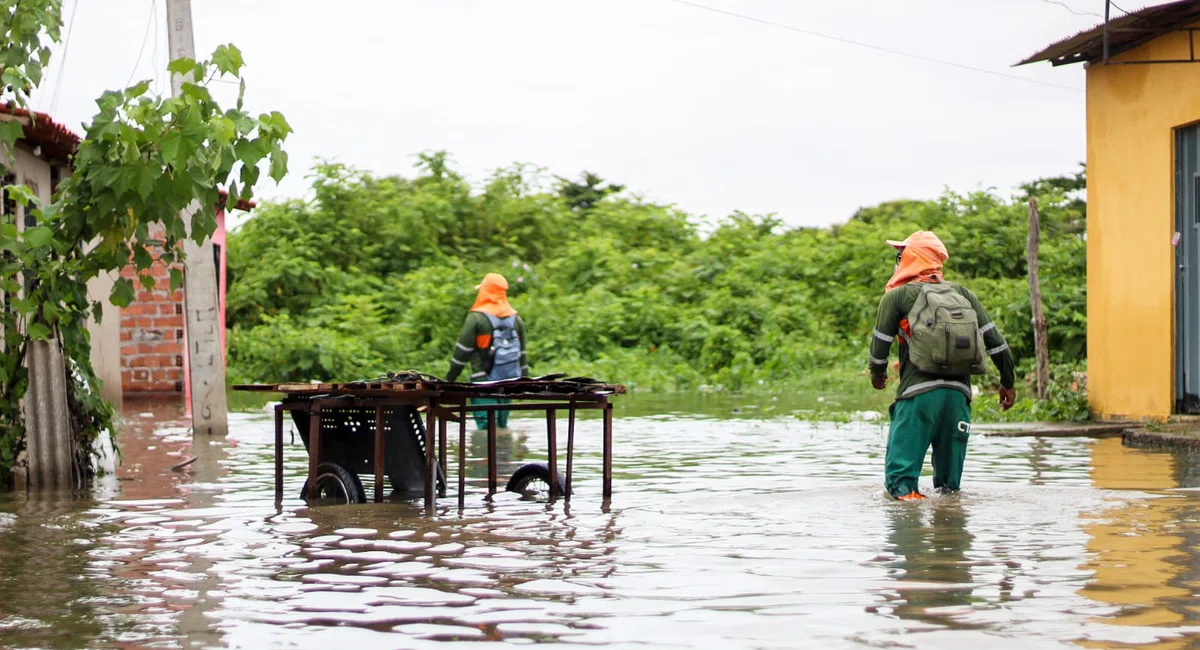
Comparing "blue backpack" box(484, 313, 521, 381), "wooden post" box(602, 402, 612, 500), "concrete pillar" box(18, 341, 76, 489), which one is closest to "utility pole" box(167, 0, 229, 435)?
"blue backpack" box(484, 313, 521, 381)

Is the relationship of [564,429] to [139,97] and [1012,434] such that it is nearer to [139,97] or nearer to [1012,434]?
[1012,434]

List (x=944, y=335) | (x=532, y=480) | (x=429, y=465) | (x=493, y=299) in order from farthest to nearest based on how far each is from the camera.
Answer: (x=493, y=299) < (x=532, y=480) < (x=429, y=465) < (x=944, y=335)

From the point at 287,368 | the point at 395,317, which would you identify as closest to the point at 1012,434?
the point at 287,368

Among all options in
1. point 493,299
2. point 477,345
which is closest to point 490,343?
point 477,345

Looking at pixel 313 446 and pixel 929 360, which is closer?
pixel 929 360

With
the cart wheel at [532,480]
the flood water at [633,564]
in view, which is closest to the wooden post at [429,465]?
the flood water at [633,564]

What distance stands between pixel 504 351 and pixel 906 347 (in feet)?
24.0

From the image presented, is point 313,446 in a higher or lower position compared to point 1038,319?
lower

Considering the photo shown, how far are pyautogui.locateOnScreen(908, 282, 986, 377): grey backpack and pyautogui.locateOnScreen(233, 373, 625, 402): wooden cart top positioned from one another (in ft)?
6.64

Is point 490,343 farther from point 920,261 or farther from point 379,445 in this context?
point 920,261

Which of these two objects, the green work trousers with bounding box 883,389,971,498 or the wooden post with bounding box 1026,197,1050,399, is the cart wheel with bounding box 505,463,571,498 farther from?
the wooden post with bounding box 1026,197,1050,399

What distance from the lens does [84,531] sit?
9.09m

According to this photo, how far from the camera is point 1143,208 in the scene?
16.4 metres

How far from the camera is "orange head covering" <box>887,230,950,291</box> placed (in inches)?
396
